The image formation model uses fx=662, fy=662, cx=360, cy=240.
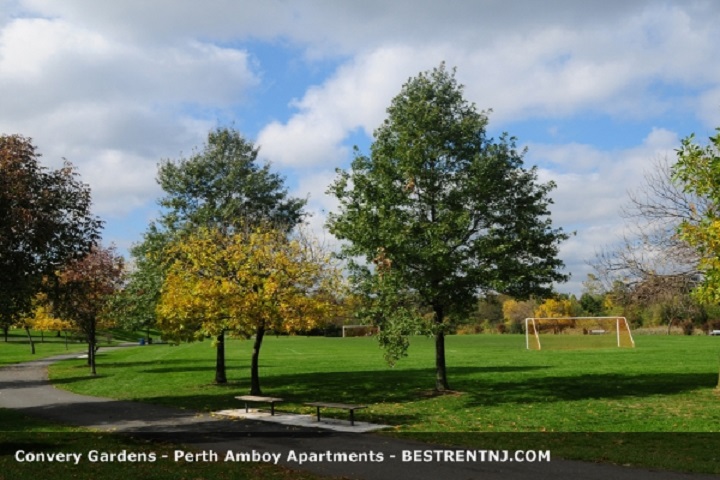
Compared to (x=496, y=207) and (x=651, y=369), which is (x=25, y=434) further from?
(x=651, y=369)

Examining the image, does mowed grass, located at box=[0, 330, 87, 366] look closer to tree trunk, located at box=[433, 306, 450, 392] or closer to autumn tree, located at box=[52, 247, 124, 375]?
autumn tree, located at box=[52, 247, 124, 375]

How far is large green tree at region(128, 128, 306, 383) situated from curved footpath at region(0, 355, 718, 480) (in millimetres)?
7616

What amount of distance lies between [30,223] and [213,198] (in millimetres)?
12834

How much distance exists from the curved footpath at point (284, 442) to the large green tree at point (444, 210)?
24.4 ft

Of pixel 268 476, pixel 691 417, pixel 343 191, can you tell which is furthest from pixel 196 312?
pixel 691 417

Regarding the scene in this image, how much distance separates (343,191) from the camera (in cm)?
2372

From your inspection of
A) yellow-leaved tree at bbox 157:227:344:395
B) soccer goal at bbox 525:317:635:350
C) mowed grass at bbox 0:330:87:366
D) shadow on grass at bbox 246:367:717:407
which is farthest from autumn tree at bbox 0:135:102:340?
soccer goal at bbox 525:317:635:350

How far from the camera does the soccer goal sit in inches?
2237

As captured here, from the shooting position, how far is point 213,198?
104 ft

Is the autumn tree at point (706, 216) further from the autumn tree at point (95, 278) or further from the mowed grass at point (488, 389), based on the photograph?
the autumn tree at point (95, 278)

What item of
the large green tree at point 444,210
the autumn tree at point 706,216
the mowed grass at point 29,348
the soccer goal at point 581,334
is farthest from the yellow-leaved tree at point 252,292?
the soccer goal at point 581,334

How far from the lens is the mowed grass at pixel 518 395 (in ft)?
46.6

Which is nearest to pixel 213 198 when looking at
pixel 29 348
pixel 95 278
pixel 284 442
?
pixel 95 278

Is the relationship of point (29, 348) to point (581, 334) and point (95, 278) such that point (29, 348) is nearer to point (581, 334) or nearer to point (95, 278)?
point (95, 278)
